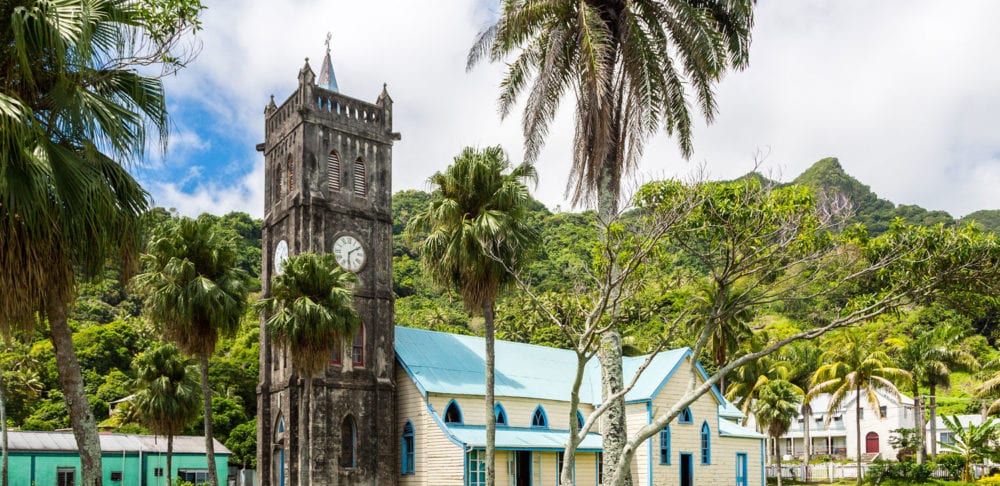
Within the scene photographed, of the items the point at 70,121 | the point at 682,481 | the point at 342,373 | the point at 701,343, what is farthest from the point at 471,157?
the point at 682,481

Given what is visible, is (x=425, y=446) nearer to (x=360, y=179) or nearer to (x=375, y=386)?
(x=375, y=386)

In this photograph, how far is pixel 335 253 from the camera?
1404 inches

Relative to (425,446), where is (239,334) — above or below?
above

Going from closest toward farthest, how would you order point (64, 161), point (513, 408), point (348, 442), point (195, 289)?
point (64, 161) < point (195, 289) < point (348, 442) < point (513, 408)

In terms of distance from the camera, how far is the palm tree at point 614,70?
2188 cm

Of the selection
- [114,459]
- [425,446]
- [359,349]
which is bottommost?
[114,459]

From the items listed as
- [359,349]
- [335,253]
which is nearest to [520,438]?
[359,349]

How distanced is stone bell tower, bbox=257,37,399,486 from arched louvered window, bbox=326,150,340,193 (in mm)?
41

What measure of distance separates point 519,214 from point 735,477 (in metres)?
21.2

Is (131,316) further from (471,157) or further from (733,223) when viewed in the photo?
(733,223)

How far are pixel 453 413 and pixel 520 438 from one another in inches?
117

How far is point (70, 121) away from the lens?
11711 millimetres

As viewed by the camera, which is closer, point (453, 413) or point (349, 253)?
point (349, 253)

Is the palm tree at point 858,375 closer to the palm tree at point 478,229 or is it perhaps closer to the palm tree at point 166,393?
the palm tree at point 478,229
